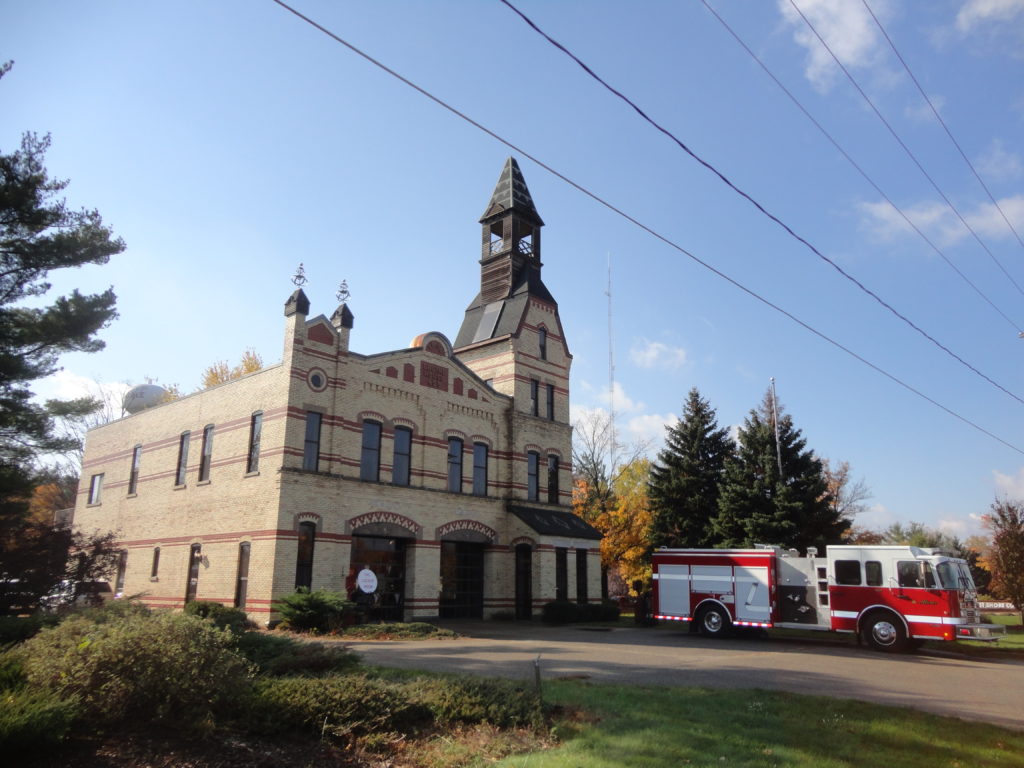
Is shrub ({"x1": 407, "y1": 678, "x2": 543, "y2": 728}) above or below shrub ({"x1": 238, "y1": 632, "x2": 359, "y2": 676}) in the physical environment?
below

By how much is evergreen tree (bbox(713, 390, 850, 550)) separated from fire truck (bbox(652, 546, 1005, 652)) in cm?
1074

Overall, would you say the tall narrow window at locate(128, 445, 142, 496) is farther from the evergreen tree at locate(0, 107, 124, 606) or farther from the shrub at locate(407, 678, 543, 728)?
the shrub at locate(407, 678, 543, 728)

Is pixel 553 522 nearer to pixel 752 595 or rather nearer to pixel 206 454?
pixel 752 595

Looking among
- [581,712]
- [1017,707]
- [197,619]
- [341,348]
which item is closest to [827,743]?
[581,712]

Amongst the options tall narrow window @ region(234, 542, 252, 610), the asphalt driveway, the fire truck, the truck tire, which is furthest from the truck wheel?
tall narrow window @ region(234, 542, 252, 610)

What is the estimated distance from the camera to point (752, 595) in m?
23.1

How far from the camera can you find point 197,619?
345 inches

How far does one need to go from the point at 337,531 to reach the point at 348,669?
1483cm

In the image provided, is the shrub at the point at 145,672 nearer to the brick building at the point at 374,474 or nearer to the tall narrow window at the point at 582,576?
the brick building at the point at 374,474

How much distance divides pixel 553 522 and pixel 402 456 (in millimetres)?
8083

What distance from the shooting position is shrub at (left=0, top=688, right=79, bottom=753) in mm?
6258

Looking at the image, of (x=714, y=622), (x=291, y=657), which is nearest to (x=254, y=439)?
(x=291, y=657)

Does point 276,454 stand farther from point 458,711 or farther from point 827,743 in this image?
point 827,743

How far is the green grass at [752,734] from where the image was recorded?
776cm
